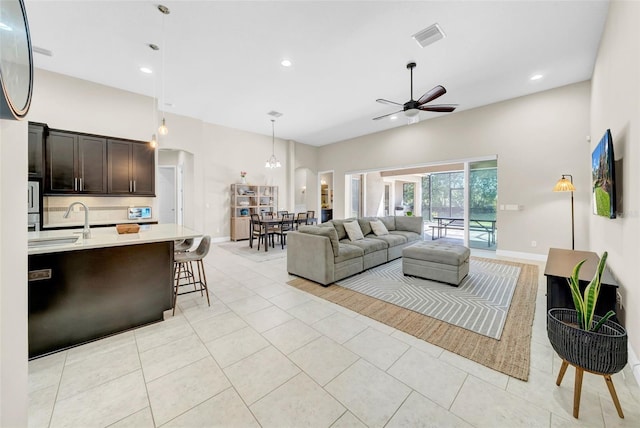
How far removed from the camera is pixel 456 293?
336cm

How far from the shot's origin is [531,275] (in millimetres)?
4168

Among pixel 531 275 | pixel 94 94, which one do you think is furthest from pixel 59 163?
pixel 531 275

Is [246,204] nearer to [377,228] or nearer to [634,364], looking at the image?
[377,228]

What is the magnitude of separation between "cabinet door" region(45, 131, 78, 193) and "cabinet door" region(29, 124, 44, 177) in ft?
0.82

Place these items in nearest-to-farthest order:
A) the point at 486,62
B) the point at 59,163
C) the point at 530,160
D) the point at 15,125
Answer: the point at 15,125 < the point at 486,62 < the point at 59,163 < the point at 530,160

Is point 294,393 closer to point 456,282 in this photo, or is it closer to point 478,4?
point 456,282

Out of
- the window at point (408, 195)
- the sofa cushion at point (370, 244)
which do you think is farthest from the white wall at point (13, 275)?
the window at point (408, 195)

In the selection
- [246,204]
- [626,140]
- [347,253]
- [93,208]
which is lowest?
[347,253]

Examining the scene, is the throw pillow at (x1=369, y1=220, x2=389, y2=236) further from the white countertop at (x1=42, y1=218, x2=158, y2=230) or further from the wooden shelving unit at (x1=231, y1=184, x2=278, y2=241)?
the white countertop at (x1=42, y1=218, x2=158, y2=230)

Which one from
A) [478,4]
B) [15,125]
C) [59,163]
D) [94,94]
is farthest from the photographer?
[94,94]

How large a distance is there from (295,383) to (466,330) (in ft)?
5.87

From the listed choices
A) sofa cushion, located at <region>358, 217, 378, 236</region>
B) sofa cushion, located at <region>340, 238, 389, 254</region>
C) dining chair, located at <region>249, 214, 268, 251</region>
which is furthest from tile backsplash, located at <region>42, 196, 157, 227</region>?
sofa cushion, located at <region>358, 217, 378, 236</region>

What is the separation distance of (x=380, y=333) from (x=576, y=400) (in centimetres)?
133

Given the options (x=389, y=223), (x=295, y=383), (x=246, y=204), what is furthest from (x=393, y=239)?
(x=246, y=204)
